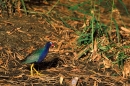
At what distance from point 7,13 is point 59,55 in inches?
51.4

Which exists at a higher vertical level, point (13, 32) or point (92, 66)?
point (13, 32)

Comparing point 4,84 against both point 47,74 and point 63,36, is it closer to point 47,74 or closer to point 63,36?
point 47,74

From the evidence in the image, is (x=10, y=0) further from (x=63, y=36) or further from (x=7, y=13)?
(x=63, y=36)

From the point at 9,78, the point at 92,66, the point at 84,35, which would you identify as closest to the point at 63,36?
the point at 84,35

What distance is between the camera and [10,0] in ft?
20.8

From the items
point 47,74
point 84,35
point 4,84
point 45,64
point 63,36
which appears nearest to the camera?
point 4,84

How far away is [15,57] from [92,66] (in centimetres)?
103

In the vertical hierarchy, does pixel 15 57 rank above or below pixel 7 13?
below

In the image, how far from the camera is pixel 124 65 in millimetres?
5426

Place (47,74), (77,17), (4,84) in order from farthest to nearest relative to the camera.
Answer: (77,17) < (47,74) < (4,84)

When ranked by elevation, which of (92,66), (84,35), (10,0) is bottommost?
(92,66)

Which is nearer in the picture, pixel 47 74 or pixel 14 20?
pixel 47 74

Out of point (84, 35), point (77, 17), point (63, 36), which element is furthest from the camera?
point (77, 17)

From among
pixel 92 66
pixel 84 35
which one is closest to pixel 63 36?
pixel 84 35
